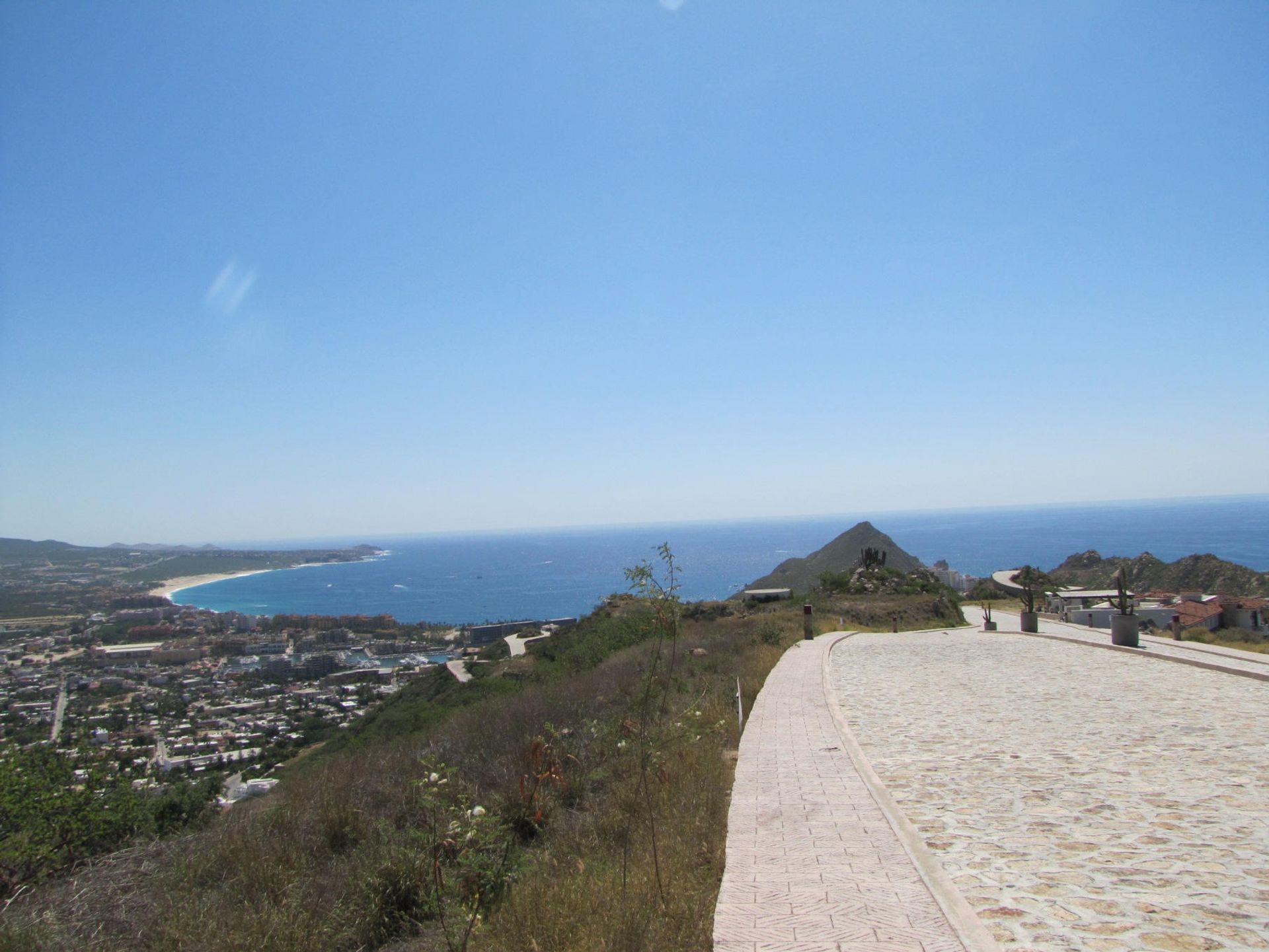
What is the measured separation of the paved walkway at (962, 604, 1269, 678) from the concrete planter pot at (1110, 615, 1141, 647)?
0.86ft

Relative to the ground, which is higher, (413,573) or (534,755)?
(534,755)

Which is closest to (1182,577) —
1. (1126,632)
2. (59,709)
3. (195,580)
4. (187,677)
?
(1126,632)

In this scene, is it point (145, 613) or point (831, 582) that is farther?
point (145, 613)

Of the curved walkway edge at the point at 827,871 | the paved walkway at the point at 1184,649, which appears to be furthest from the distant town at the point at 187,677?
the paved walkway at the point at 1184,649

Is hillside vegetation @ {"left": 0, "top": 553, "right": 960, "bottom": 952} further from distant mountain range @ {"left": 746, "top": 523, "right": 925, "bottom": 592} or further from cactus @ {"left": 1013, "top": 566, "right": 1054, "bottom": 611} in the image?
distant mountain range @ {"left": 746, "top": 523, "right": 925, "bottom": 592}

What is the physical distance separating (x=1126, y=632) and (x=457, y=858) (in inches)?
691

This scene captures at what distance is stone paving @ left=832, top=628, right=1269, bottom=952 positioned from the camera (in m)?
3.57

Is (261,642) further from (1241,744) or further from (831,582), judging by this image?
(1241,744)

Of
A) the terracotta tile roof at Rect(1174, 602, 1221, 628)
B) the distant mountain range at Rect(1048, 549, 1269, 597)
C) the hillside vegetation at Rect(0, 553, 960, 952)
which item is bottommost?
the distant mountain range at Rect(1048, 549, 1269, 597)

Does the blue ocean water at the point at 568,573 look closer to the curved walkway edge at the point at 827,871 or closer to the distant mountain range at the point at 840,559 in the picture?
the distant mountain range at the point at 840,559

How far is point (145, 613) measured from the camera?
Answer: 49.5m

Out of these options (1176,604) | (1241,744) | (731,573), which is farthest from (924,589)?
(731,573)

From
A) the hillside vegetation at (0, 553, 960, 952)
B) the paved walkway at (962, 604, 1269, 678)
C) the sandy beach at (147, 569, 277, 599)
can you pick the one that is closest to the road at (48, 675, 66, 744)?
the hillside vegetation at (0, 553, 960, 952)

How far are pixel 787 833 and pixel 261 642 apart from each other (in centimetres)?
4414
